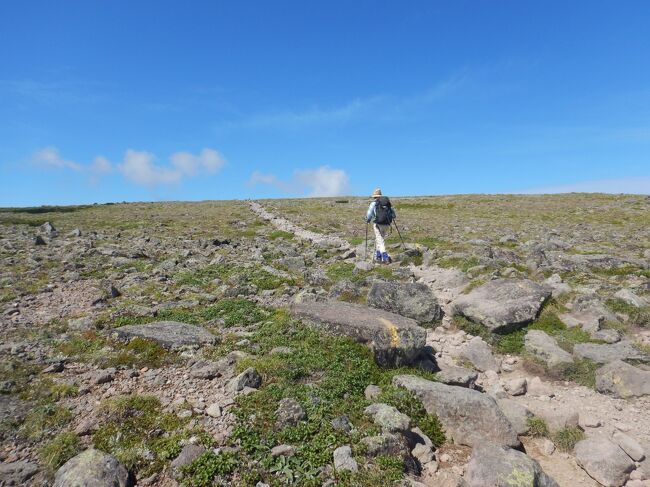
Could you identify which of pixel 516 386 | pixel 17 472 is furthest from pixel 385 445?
pixel 17 472

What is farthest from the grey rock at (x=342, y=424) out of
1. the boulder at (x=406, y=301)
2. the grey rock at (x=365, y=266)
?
the grey rock at (x=365, y=266)

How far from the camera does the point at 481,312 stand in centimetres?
1304

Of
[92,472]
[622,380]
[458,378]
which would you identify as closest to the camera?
[92,472]

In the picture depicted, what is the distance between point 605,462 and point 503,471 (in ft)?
7.35

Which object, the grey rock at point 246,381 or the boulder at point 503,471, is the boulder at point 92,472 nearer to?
the grey rock at point 246,381

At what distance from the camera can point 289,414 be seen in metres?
7.87

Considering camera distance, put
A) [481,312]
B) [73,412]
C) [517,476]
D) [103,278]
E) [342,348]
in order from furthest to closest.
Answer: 1. [103,278]
2. [481,312]
3. [342,348]
4. [73,412]
5. [517,476]

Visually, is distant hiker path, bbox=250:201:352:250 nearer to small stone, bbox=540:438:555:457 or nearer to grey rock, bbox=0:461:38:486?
small stone, bbox=540:438:555:457

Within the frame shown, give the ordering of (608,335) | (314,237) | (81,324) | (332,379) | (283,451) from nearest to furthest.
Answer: (283,451) < (332,379) < (608,335) < (81,324) < (314,237)

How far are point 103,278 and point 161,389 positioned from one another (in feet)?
39.6

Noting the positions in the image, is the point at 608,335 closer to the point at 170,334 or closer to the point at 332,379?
the point at 332,379

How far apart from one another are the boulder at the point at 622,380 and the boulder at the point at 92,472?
10460mm

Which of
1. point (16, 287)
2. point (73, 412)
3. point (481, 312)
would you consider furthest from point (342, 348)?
point (16, 287)

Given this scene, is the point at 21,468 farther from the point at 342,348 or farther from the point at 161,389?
the point at 342,348
